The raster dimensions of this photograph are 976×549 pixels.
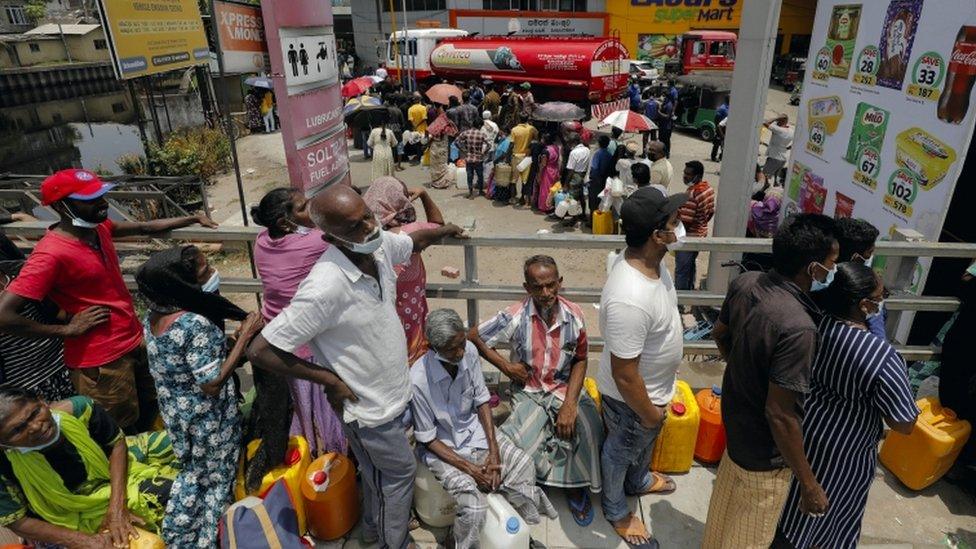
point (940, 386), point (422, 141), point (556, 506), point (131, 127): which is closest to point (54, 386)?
point (556, 506)

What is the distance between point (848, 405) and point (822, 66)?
15.6ft

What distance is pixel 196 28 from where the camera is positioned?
882 cm

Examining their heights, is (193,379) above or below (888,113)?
below

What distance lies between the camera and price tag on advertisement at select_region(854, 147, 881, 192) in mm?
4773

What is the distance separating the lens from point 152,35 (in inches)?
286

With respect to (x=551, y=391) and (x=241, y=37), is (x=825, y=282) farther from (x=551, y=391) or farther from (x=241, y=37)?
(x=241, y=37)

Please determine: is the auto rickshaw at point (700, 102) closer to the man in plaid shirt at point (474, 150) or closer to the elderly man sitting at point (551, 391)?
the man in plaid shirt at point (474, 150)

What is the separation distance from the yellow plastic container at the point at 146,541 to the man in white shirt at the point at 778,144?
10.3 metres

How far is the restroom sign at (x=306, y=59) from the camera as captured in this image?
12.4 feet

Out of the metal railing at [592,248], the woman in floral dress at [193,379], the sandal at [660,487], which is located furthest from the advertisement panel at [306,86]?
the sandal at [660,487]

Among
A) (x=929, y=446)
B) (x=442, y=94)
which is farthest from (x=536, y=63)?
(x=929, y=446)

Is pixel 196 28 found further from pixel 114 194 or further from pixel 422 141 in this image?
pixel 422 141

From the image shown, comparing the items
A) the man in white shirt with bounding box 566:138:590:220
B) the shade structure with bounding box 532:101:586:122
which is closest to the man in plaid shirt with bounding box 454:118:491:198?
the shade structure with bounding box 532:101:586:122

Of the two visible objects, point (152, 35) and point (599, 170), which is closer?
point (152, 35)
